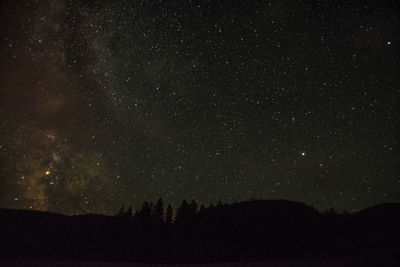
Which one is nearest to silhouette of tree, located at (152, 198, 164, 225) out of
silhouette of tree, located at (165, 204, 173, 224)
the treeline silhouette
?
the treeline silhouette

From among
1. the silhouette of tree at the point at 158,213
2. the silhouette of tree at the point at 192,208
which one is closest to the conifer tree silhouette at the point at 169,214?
the silhouette of tree at the point at 158,213

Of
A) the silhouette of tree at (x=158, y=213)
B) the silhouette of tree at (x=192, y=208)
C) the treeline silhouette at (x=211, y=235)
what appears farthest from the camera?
the silhouette of tree at (x=192, y=208)

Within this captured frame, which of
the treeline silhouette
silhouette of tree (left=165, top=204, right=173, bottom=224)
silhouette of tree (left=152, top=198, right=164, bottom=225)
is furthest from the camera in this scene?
silhouette of tree (left=165, top=204, right=173, bottom=224)

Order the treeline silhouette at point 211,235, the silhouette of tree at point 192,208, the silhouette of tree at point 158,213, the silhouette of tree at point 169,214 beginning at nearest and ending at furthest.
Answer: the treeline silhouette at point 211,235
the silhouette of tree at point 158,213
the silhouette of tree at point 192,208
the silhouette of tree at point 169,214

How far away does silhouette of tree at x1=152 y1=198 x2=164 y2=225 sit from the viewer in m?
38.7

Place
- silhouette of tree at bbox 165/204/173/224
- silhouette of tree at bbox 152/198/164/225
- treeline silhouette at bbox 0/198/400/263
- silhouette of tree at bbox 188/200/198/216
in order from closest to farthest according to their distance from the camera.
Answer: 1. treeline silhouette at bbox 0/198/400/263
2. silhouette of tree at bbox 152/198/164/225
3. silhouette of tree at bbox 188/200/198/216
4. silhouette of tree at bbox 165/204/173/224

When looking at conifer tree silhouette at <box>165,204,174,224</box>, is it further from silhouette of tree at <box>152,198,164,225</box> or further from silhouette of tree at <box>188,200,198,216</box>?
silhouette of tree at <box>188,200,198,216</box>

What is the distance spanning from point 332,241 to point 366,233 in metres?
6.62

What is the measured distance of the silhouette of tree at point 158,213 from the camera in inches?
1523

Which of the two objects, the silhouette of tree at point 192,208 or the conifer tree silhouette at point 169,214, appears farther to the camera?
the conifer tree silhouette at point 169,214

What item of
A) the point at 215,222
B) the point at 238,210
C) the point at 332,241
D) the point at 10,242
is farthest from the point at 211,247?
the point at 10,242

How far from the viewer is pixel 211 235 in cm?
3372

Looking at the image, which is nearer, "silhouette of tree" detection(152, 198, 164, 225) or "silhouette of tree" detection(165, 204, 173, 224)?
"silhouette of tree" detection(152, 198, 164, 225)

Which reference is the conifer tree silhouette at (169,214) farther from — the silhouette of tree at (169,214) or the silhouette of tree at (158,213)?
the silhouette of tree at (158,213)
